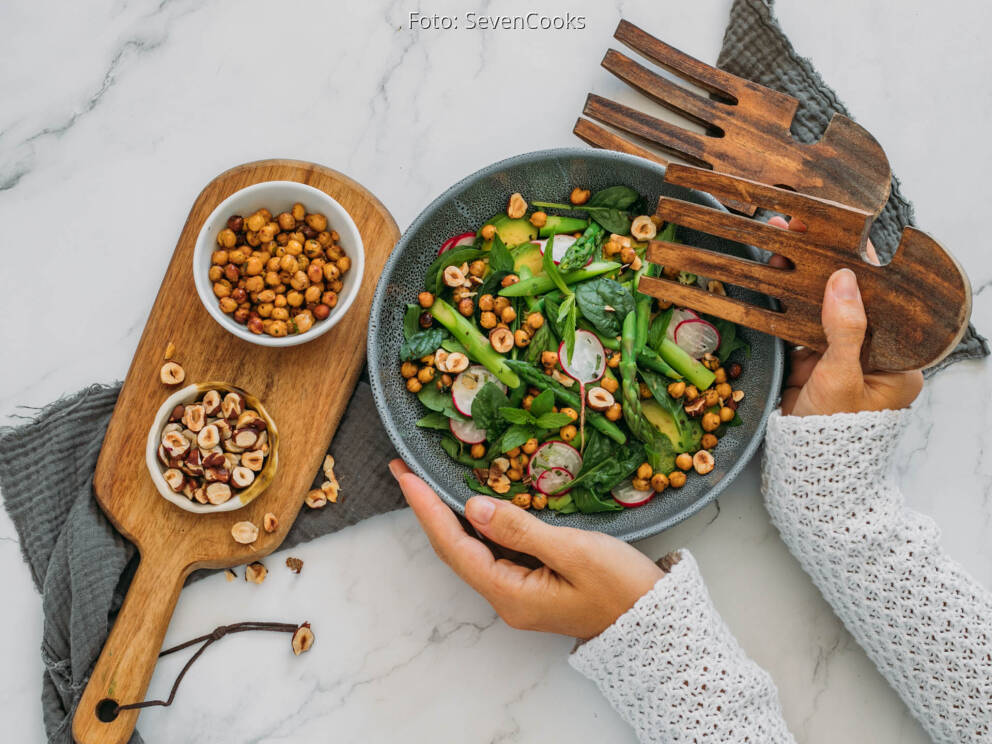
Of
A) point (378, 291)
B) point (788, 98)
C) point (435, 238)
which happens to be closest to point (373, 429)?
point (378, 291)

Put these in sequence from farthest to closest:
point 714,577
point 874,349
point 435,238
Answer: point 714,577
point 435,238
point 874,349

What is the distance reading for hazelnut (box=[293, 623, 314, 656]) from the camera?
173 centimetres

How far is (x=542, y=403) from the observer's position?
1.58m

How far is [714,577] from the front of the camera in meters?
1.76

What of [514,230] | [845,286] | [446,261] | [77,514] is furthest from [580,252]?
[77,514]

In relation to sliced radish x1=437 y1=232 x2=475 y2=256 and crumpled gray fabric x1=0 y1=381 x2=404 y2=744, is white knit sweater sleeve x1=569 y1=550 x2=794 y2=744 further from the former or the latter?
sliced radish x1=437 y1=232 x2=475 y2=256

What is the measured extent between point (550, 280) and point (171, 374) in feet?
2.67

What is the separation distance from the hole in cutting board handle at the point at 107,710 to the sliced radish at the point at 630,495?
112cm

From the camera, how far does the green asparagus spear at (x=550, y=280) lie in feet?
5.33

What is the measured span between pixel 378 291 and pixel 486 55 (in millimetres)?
663

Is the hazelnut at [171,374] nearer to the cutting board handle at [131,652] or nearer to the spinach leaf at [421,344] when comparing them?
the cutting board handle at [131,652]

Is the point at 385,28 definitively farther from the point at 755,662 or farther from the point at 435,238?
the point at 755,662

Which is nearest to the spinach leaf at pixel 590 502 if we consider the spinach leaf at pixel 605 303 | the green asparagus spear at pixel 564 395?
the green asparagus spear at pixel 564 395

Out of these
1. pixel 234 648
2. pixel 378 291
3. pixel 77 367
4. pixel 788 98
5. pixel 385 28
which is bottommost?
pixel 234 648
